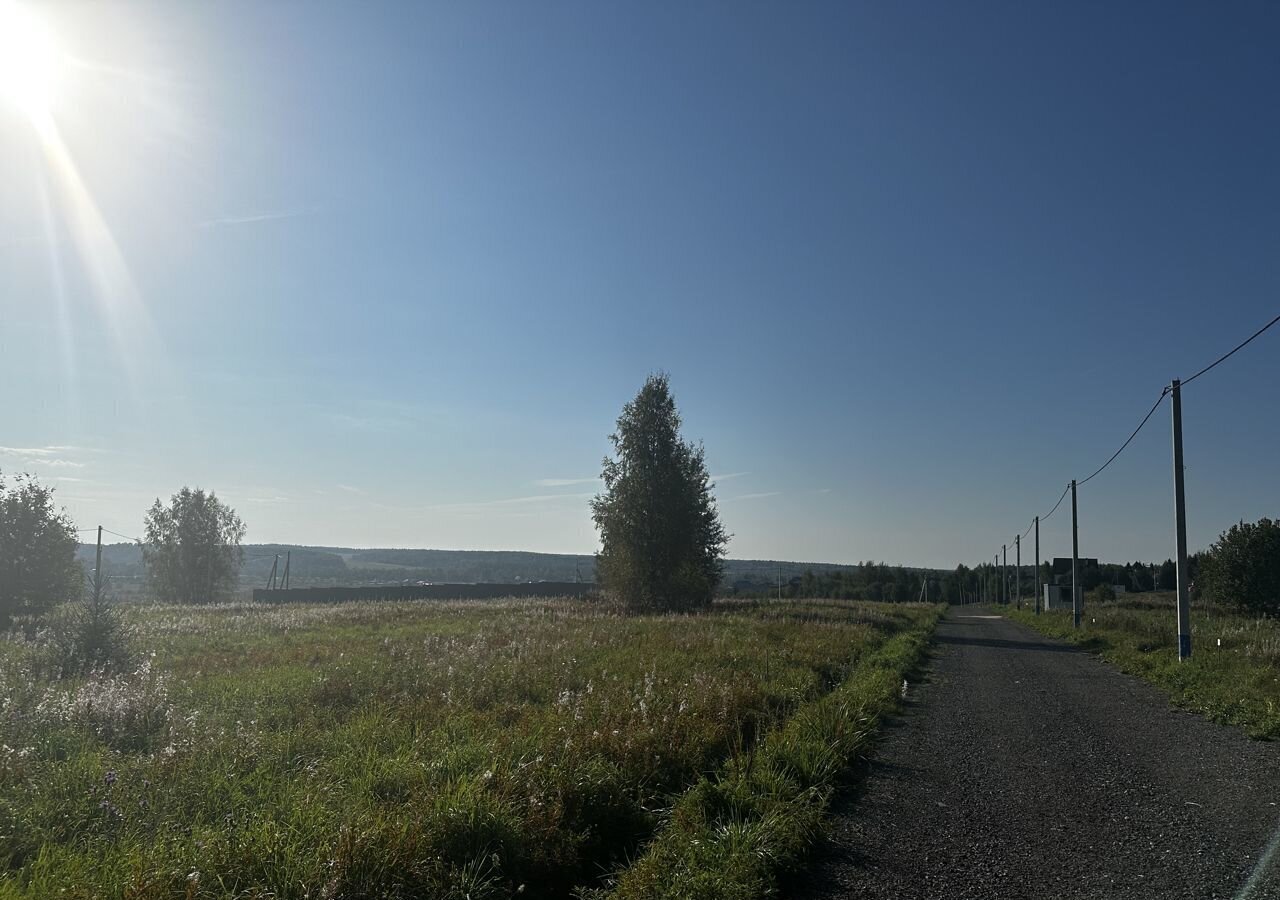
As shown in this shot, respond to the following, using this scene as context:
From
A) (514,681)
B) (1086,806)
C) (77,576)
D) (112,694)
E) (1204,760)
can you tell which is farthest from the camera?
(77,576)

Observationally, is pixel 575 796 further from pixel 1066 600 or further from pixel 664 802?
pixel 1066 600

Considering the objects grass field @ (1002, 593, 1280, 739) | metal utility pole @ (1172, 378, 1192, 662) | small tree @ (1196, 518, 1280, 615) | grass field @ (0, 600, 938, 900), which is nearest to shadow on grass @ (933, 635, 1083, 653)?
grass field @ (1002, 593, 1280, 739)

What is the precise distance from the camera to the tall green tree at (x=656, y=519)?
38406mm

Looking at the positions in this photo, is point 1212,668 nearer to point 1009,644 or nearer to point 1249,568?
→ point 1009,644

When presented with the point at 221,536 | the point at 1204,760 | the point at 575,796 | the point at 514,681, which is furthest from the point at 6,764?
the point at 221,536

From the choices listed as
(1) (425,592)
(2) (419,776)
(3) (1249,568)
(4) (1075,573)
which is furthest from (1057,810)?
(1) (425,592)

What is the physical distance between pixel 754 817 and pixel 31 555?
35.5m

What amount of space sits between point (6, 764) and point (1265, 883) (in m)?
8.32

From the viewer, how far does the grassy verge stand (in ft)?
16.2

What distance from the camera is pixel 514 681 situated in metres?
11.5

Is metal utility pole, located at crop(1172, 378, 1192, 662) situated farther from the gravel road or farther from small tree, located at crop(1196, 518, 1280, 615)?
small tree, located at crop(1196, 518, 1280, 615)

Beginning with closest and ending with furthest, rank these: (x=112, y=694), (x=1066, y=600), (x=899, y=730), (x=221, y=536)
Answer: (x=112, y=694) → (x=899, y=730) → (x=1066, y=600) → (x=221, y=536)

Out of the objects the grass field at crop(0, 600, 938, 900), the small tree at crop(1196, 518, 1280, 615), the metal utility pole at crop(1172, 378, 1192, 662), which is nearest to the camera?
the grass field at crop(0, 600, 938, 900)

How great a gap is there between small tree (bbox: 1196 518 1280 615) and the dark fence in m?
35.3
